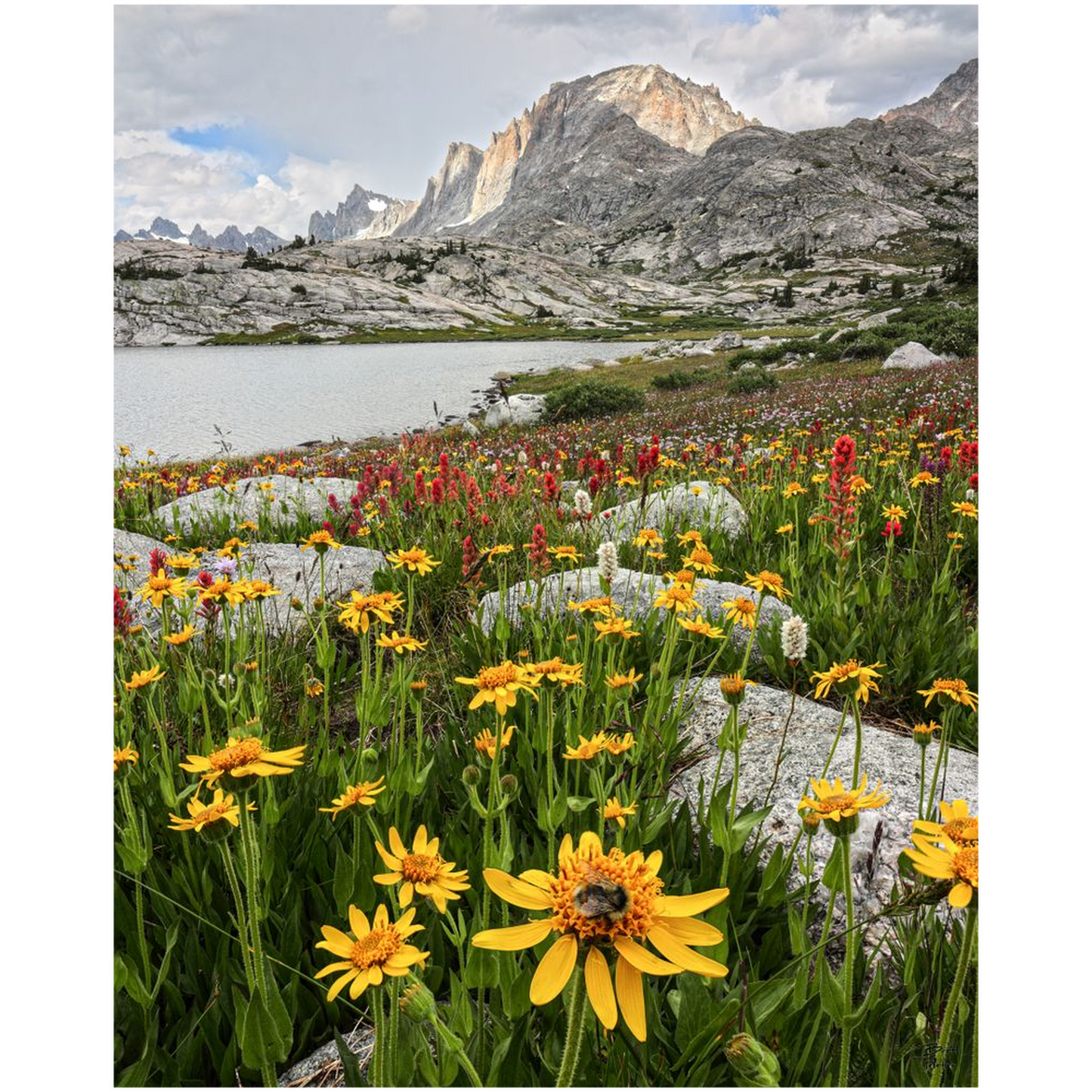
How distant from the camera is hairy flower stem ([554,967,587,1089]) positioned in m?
0.75

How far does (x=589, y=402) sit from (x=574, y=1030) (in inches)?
700

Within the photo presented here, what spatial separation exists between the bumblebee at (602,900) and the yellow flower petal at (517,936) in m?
0.10

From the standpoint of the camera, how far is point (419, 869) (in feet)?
3.60

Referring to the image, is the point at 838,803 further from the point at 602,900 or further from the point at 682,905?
the point at 602,900

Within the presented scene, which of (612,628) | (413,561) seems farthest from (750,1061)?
(413,561)

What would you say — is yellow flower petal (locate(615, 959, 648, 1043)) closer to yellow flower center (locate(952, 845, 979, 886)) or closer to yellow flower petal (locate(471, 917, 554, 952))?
yellow flower petal (locate(471, 917, 554, 952))

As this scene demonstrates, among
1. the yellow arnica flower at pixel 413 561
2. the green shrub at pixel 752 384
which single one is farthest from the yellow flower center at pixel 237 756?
the green shrub at pixel 752 384

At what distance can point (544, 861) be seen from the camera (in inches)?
71.0

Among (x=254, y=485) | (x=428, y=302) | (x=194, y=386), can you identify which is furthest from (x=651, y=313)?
(x=254, y=485)

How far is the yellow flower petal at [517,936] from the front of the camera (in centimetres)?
74

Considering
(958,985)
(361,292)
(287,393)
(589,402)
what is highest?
(361,292)

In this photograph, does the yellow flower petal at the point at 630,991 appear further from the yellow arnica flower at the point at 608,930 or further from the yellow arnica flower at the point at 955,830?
the yellow arnica flower at the point at 955,830

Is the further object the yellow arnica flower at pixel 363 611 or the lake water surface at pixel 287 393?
the lake water surface at pixel 287 393

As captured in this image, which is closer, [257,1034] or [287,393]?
[257,1034]
